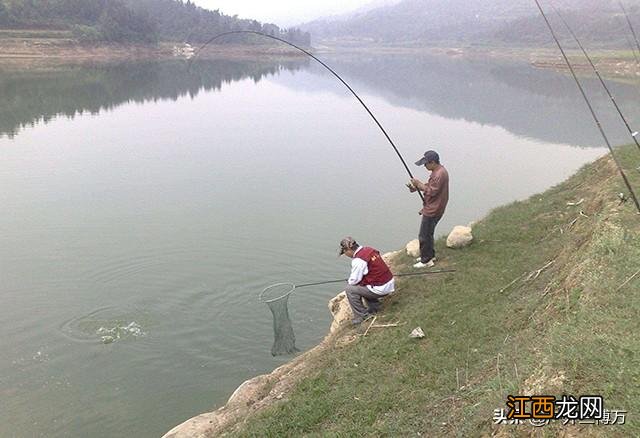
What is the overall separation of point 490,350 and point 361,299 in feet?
7.63

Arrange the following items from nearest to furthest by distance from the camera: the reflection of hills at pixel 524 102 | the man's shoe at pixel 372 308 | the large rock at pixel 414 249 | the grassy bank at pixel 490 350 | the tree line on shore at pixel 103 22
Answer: the grassy bank at pixel 490 350 < the man's shoe at pixel 372 308 < the large rock at pixel 414 249 < the reflection of hills at pixel 524 102 < the tree line on shore at pixel 103 22

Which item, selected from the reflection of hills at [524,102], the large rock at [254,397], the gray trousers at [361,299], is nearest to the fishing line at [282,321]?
the large rock at [254,397]

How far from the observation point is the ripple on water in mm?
9180

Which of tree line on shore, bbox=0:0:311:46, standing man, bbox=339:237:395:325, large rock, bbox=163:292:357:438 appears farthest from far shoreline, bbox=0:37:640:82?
large rock, bbox=163:292:357:438

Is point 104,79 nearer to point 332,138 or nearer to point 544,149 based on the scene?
point 332,138

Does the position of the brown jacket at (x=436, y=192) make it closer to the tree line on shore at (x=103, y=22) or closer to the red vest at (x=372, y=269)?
the red vest at (x=372, y=269)

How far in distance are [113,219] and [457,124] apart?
25490 millimetres

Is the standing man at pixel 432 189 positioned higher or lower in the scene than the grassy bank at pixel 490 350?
higher

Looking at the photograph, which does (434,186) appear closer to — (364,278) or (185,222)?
(364,278)

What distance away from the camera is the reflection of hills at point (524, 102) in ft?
102

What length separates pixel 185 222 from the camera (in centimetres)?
1500

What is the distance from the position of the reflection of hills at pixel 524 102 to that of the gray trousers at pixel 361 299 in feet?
74.6

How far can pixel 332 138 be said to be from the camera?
94.5 ft

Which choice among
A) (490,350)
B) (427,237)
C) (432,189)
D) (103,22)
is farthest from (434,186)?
(103,22)
